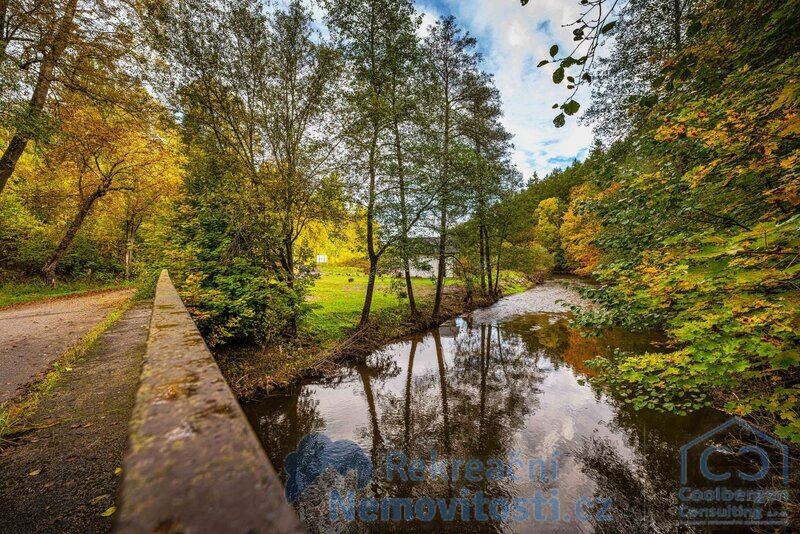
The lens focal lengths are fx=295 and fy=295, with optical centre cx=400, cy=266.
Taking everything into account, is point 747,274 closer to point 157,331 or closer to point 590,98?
point 157,331

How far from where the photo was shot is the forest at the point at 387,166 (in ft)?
9.95

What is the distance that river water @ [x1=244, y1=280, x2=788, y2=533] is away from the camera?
4441mm

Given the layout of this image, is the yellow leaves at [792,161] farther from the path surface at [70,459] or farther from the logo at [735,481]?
the path surface at [70,459]

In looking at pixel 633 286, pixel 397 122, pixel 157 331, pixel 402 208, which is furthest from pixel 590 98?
pixel 157 331

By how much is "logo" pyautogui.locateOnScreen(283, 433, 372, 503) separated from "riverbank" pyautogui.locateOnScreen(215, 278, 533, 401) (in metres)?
2.20

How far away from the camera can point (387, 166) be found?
1065cm

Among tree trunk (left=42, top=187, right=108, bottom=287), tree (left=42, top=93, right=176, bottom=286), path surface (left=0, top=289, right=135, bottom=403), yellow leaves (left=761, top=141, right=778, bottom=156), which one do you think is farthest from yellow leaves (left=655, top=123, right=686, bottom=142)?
tree trunk (left=42, top=187, right=108, bottom=287)

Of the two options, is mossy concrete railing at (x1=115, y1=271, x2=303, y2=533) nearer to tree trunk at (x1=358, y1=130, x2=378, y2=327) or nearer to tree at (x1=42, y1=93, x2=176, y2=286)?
tree trunk at (x1=358, y1=130, x2=378, y2=327)

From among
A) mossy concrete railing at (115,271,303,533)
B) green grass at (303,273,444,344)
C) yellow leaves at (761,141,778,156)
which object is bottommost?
green grass at (303,273,444,344)

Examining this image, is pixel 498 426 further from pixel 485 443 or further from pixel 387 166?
pixel 387 166

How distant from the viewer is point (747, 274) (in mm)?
2404

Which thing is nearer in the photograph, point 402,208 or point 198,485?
point 198,485

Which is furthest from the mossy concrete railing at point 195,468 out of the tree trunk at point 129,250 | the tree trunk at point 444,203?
the tree trunk at point 129,250

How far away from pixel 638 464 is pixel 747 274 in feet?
15.7
